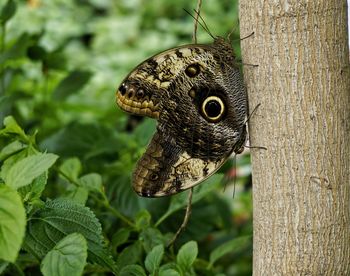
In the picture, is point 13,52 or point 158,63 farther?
point 13,52

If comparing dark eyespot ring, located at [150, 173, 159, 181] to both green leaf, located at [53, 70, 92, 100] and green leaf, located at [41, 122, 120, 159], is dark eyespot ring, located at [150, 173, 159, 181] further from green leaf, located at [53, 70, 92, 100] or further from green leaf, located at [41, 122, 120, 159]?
green leaf, located at [53, 70, 92, 100]

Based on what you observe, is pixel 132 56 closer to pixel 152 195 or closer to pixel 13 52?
pixel 13 52

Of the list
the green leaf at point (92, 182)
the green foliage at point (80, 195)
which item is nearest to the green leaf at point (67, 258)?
the green foliage at point (80, 195)

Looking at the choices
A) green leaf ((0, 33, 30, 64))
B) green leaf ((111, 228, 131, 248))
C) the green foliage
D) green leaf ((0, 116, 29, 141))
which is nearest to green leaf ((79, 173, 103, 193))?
the green foliage

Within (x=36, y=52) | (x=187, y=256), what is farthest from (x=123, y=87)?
(x=36, y=52)

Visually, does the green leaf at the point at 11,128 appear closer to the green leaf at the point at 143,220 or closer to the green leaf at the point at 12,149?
the green leaf at the point at 12,149

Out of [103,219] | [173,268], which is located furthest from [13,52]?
[173,268]

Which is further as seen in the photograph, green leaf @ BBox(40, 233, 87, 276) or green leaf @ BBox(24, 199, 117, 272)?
green leaf @ BBox(24, 199, 117, 272)
